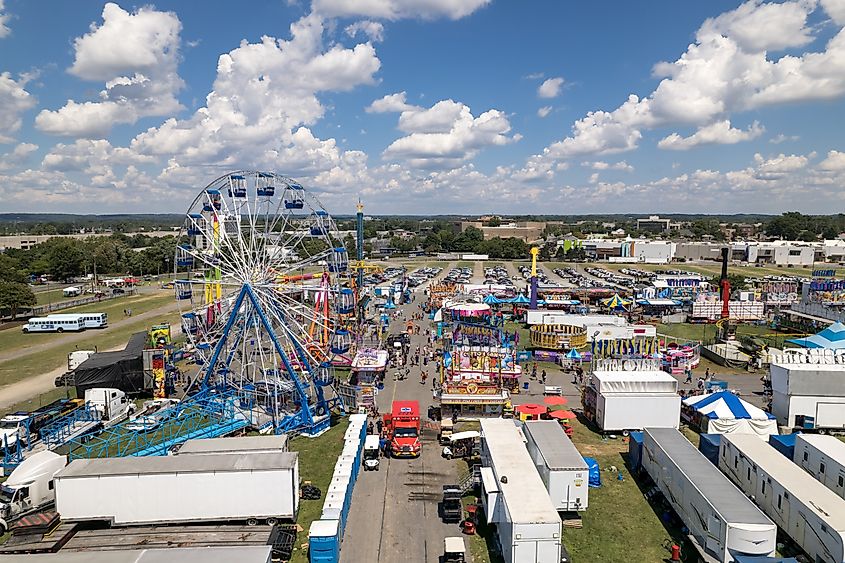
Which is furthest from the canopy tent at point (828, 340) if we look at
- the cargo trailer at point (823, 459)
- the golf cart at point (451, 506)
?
the golf cart at point (451, 506)

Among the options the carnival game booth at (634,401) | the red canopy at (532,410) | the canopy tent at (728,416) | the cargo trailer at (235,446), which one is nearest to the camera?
the cargo trailer at (235,446)

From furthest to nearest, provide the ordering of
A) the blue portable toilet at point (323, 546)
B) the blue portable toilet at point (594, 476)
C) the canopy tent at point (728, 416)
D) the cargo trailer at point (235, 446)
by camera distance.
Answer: the canopy tent at point (728, 416)
the blue portable toilet at point (594, 476)
the cargo trailer at point (235, 446)
the blue portable toilet at point (323, 546)

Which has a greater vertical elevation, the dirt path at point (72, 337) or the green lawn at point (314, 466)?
the green lawn at point (314, 466)

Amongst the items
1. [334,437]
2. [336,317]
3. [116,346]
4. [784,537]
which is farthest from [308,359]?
[116,346]

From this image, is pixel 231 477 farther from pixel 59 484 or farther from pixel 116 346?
pixel 116 346

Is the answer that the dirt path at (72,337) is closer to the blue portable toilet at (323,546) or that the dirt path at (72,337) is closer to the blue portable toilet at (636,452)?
the blue portable toilet at (323,546)

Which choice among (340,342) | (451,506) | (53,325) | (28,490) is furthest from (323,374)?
(53,325)

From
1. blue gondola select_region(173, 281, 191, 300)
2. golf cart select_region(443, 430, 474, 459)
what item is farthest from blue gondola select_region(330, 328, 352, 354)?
blue gondola select_region(173, 281, 191, 300)
